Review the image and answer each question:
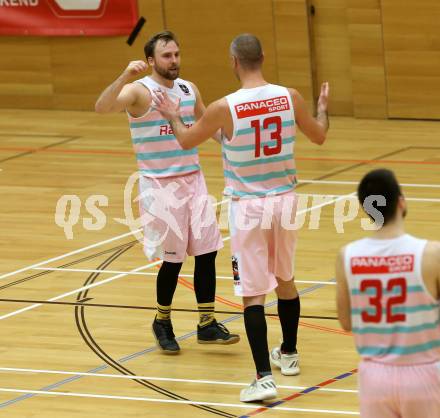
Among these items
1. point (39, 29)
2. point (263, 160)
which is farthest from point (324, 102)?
point (39, 29)

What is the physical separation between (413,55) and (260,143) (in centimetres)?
874

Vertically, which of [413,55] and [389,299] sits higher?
[413,55]

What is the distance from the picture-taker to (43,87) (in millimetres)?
18359

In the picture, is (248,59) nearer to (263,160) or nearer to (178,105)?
(263,160)

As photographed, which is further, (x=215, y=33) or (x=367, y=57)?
(x=215, y=33)

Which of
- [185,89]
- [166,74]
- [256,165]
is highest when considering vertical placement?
[166,74]

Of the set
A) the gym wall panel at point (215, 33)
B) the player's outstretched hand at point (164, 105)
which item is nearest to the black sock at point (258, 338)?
the player's outstretched hand at point (164, 105)

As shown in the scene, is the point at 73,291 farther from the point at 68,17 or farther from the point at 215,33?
the point at 68,17

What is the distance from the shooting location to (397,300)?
518 centimetres

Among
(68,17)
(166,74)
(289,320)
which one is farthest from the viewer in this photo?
(68,17)

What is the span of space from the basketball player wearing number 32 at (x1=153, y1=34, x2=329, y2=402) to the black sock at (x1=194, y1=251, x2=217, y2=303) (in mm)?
984

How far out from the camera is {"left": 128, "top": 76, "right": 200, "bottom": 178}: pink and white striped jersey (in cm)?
845

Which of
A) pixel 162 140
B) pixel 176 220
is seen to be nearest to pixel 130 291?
pixel 176 220

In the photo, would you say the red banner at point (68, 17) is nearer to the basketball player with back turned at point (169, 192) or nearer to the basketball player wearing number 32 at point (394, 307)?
the basketball player with back turned at point (169, 192)
